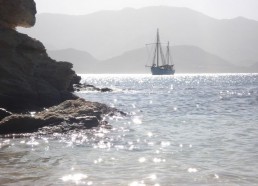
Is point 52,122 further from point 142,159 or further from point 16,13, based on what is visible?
point 16,13

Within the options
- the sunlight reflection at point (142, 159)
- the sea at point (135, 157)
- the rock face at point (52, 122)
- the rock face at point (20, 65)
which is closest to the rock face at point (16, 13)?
the rock face at point (20, 65)

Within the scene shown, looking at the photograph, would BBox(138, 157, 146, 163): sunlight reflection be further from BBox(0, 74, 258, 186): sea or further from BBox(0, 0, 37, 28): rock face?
BBox(0, 0, 37, 28): rock face

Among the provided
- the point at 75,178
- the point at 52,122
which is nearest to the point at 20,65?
the point at 52,122

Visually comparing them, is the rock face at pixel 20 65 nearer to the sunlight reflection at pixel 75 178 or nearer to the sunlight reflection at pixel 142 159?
the sunlight reflection at pixel 142 159

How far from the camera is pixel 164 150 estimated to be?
1898 cm

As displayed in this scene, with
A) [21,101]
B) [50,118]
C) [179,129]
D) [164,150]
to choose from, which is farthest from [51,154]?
[21,101]

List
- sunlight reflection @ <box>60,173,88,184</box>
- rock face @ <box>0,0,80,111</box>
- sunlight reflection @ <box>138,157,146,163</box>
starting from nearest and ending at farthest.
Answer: sunlight reflection @ <box>60,173,88,184</box> → sunlight reflection @ <box>138,157,146,163</box> → rock face @ <box>0,0,80,111</box>

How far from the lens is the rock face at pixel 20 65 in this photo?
3481cm

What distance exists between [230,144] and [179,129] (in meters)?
6.75

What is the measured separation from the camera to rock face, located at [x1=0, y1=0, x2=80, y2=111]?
34.8m

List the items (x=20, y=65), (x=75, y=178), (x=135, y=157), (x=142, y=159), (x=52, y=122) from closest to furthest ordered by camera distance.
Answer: (x=75, y=178), (x=142, y=159), (x=135, y=157), (x=52, y=122), (x=20, y=65)

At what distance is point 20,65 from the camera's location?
127 feet

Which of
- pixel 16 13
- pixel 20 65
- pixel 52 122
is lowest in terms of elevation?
pixel 52 122

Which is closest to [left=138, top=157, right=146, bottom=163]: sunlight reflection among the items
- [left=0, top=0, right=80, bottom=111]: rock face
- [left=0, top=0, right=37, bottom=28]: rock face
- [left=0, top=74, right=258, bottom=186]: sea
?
[left=0, top=74, right=258, bottom=186]: sea
